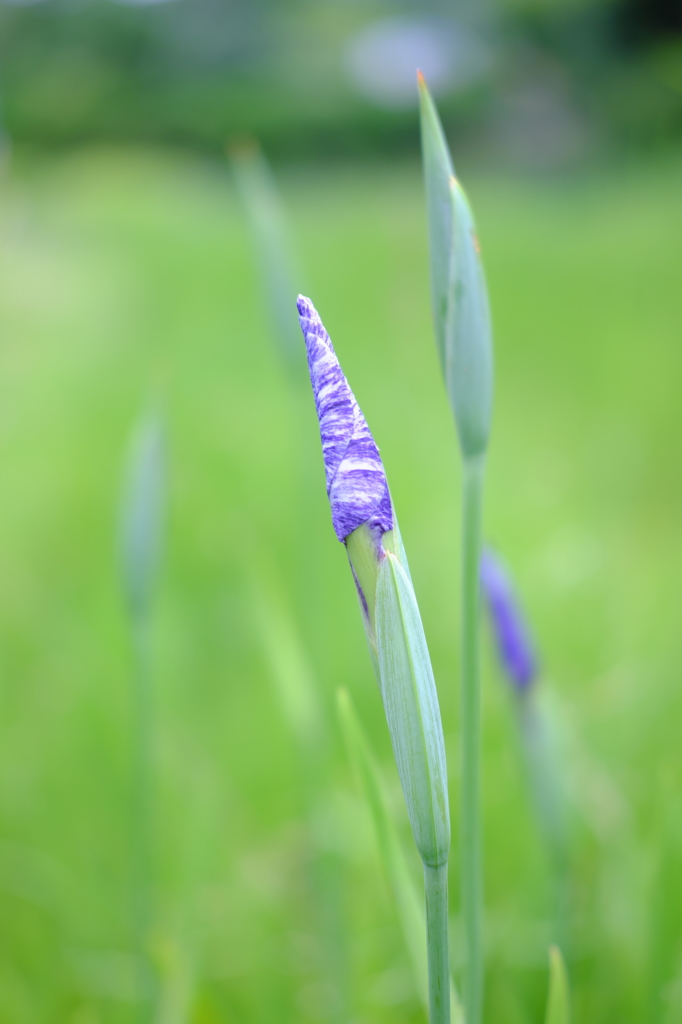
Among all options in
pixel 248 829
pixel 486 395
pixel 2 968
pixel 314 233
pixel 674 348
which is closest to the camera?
pixel 486 395

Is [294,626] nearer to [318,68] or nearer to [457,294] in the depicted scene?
[457,294]

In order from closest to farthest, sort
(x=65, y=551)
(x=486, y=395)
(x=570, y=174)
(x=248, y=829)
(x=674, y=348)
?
(x=486, y=395), (x=248, y=829), (x=65, y=551), (x=674, y=348), (x=570, y=174)

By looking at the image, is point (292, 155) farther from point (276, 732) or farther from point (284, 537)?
point (276, 732)

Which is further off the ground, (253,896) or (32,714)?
(32,714)

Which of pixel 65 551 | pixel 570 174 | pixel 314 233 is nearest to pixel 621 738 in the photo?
pixel 65 551

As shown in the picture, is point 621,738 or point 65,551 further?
point 65,551

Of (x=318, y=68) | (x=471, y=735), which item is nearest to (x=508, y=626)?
(x=471, y=735)

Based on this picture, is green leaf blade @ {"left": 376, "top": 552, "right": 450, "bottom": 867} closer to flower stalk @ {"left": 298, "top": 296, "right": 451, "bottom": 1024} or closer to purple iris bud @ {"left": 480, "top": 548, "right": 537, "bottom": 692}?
flower stalk @ {"left": 298, "top": 296, "right": 451, "bottom": 1024}
